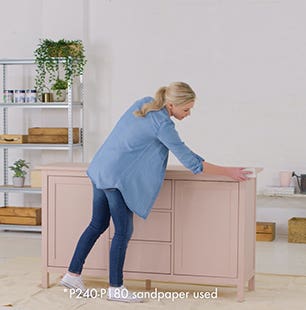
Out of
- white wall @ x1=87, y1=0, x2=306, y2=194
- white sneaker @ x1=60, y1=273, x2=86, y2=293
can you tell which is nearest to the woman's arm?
white sneaker @ x1=60, y1=273, x2=86, y2=293

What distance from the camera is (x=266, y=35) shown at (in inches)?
292

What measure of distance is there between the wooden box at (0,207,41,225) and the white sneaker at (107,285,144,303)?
3.06 m

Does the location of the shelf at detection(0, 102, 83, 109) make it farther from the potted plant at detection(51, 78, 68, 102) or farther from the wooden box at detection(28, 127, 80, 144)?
the wooden box at detection(28, 127, 80, 144)

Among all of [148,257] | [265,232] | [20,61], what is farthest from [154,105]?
[20,61]

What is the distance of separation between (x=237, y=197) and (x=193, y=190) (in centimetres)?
27

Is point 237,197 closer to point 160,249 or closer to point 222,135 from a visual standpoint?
point 160,249

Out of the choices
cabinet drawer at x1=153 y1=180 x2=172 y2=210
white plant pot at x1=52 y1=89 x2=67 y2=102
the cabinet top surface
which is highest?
white plant pot at x1=52 y1=89 x2=67 y2=102

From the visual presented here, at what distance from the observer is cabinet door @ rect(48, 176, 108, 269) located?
4875 mm

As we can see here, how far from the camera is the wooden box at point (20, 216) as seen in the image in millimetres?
7559

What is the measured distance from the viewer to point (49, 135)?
24.5ft

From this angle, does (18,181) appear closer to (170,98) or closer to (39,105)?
(39,105)

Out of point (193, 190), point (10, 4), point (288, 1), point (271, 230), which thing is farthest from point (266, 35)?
point (193, 190)

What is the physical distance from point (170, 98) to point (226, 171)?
526 mm

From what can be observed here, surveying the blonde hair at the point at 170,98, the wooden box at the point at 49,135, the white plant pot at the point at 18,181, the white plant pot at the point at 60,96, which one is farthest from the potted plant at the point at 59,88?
the blonde hair at the point at 170,98
